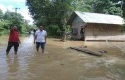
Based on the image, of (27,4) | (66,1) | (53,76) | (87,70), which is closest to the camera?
(53,76)

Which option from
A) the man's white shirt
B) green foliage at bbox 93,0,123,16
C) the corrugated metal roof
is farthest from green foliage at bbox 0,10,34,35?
the man's white shirt

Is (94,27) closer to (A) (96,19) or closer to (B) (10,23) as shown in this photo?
(A) (96,19)

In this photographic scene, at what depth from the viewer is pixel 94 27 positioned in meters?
30.2

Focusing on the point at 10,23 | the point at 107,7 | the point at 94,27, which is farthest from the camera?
the point at 10,23

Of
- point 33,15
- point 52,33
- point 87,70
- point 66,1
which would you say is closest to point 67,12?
point 66,1

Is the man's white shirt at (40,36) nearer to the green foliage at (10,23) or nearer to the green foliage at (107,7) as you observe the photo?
the green foliage at (10,23)

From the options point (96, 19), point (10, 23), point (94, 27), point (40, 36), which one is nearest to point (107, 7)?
point (94, 27)

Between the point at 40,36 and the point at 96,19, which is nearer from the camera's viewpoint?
the point at 40,36

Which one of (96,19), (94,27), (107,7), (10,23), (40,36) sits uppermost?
(107,7)

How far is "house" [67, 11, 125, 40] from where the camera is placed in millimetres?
29062

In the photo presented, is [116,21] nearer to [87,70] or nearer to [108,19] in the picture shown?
[108,19]

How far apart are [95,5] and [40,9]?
13.8 m

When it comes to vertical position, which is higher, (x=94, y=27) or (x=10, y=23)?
(x=10, y=23)

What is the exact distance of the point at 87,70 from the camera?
8.93 m
